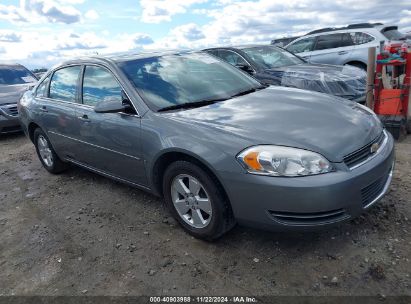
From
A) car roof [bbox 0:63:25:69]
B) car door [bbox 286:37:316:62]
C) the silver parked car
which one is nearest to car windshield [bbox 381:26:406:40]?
the silver parked car

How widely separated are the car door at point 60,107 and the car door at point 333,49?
825 cm

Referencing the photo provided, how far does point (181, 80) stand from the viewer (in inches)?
143

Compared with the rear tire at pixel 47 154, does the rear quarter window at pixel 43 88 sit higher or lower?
higher

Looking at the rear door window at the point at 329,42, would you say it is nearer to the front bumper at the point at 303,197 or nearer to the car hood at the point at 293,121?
the car hood at the point at 293,121

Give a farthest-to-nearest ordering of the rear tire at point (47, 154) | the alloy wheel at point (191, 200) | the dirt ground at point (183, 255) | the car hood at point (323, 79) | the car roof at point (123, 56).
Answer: the car hood at point (323, 79) < the rear tire at point (47, 154) < the car roof at point (123, 56) < the alloy wheel at point (191, 200) < the dirt ground at point (183, 255)

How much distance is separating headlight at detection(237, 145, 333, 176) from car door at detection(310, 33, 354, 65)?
8.85m

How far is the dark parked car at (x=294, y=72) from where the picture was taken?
6.48m

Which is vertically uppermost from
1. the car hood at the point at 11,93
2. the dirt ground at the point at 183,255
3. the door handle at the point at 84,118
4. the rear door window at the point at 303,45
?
the door handle at the point at 84,118

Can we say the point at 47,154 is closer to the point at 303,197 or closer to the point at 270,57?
the point at 303,197

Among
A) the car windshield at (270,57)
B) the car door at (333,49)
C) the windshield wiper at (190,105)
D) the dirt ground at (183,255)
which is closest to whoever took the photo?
the dirt ground at (183,255)

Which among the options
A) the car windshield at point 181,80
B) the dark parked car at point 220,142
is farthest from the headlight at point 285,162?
the car windshield at point 181,80

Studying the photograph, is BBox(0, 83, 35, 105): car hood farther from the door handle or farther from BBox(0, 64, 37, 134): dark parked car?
the door handle

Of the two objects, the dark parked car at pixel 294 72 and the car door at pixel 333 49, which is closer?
the dark parked car at pixel 294 72

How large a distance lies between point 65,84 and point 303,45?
8884 mm
